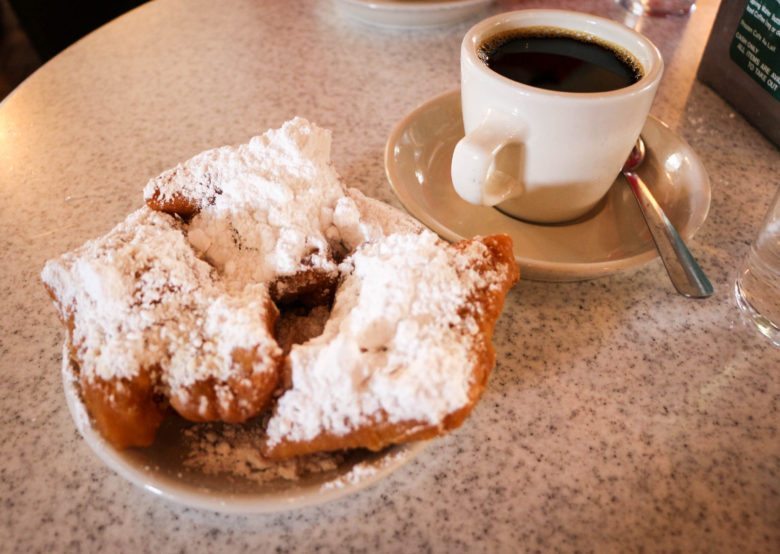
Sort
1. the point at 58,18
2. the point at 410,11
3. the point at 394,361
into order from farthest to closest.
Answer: the point at 58,18
the point at 410,11
the point at 394,361

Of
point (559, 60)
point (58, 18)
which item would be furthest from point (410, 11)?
point (58, 18)

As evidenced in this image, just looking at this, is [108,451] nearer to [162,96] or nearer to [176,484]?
[176,484]

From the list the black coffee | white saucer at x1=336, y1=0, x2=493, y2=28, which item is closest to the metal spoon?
the black coffee

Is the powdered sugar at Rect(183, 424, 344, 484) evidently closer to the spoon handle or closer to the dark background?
the spoon handle

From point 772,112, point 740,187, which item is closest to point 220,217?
point 740,187

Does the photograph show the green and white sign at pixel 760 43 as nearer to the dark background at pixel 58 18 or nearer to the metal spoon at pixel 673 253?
the metal spoon at pixel 673 253

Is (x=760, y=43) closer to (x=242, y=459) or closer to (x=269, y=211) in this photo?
(x=269, y=211)

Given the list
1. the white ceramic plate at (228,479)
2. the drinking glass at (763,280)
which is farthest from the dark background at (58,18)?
the drinking glass at (763,280)
